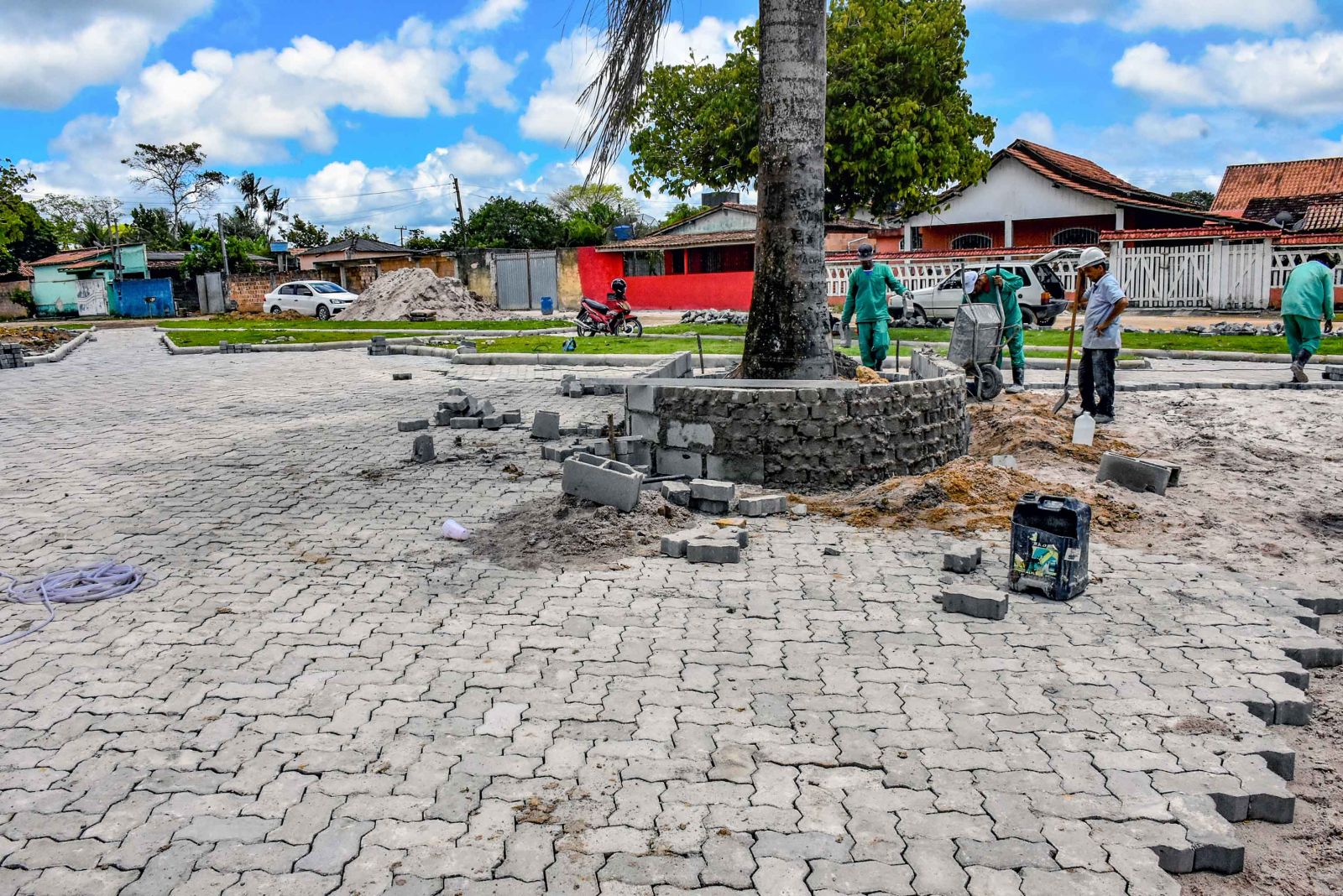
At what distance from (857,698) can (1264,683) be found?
163 cm

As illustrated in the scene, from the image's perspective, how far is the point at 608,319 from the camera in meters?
23.1

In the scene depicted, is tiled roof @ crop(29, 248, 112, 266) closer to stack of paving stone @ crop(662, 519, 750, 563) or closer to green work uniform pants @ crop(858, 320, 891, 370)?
green work uniform pants @ crop(858, 320, 891, 370)

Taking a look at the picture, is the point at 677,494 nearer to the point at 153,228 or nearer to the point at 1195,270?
the point at 1195,270

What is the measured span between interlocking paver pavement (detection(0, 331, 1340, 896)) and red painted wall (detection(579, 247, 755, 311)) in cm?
2948

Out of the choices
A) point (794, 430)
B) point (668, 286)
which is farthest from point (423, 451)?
point (668, 286)

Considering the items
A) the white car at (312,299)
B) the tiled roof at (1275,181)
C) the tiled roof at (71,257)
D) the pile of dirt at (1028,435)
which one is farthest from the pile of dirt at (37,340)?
the tiled roof at (1275,181)

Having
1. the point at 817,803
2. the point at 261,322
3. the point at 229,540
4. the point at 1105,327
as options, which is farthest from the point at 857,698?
the point at 261,322

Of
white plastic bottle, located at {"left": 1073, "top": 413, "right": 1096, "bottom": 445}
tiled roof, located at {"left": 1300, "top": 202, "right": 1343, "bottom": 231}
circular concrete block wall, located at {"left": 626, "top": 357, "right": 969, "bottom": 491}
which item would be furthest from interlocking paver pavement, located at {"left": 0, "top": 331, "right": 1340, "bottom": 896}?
tiled roof, located at {"left": 1300, "top": 202, "right": 1343, "bottom": 231}

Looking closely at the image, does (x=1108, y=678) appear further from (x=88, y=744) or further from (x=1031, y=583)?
(x=88, y=744)

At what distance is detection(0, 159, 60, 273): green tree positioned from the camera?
1882 inches

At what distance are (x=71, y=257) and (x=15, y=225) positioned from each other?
30.2 ft

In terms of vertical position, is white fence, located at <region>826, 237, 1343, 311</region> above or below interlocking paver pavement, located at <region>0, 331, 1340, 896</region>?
above

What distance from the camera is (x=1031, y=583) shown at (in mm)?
4934

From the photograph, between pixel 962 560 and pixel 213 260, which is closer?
pixel 962 560
